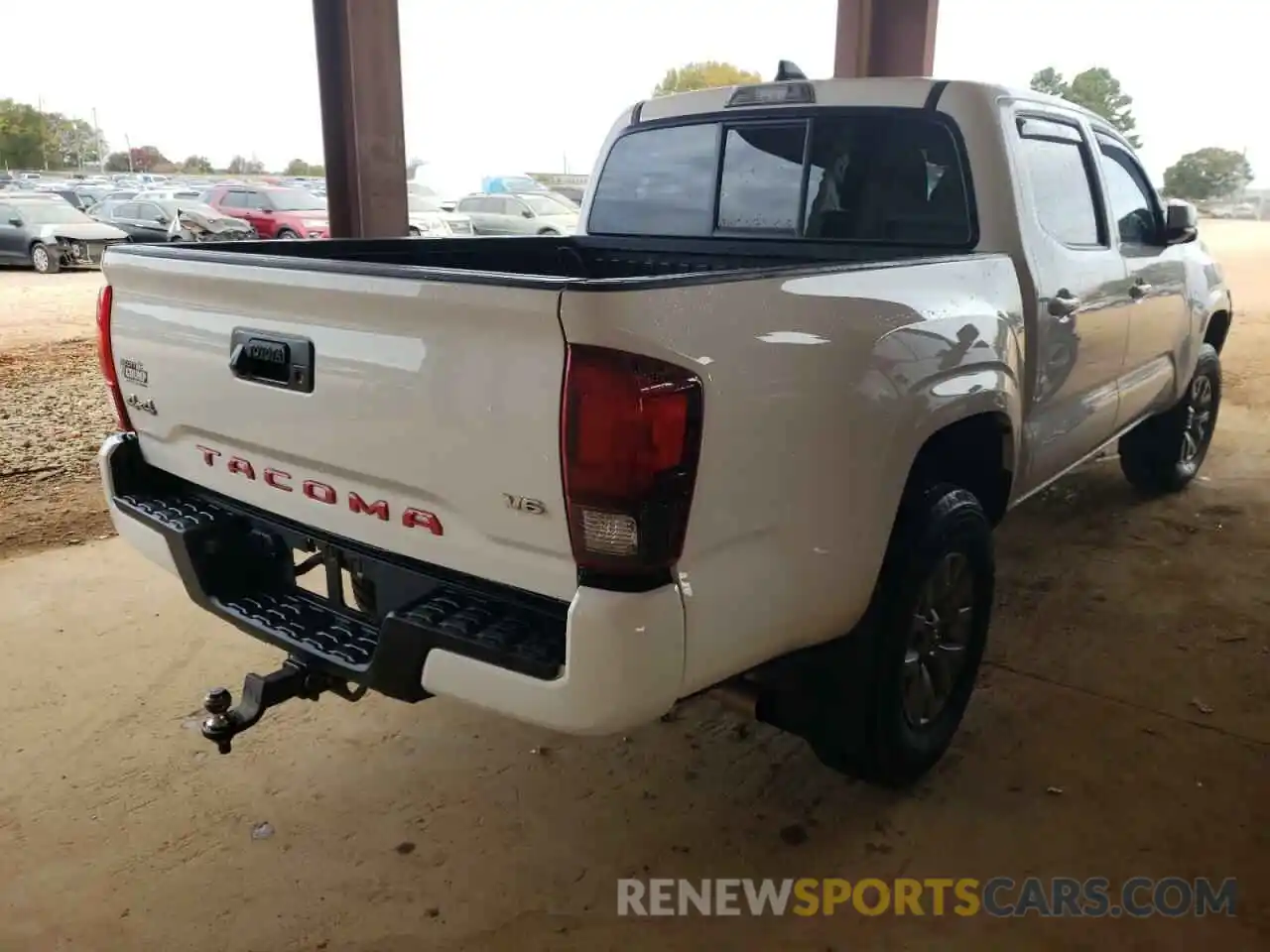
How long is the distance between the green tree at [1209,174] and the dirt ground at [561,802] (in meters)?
45.0

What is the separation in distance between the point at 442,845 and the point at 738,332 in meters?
1.57

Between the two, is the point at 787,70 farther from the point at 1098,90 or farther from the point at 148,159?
the point at 148,159

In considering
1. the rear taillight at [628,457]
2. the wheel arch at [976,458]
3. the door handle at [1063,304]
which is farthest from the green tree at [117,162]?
the rear taillight at [628,457]

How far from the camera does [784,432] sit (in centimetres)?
203

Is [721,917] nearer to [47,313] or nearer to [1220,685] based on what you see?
[1220,685]

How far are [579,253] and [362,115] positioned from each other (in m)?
1.90

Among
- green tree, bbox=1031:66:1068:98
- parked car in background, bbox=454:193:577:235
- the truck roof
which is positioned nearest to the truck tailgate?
the truck roof

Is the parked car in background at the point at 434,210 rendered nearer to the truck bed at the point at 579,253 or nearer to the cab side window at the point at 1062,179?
the truck bed at the point at 579,253

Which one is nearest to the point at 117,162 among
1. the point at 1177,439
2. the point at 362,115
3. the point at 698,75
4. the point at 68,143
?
Result: the point at 68,143

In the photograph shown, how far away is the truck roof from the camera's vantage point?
10.6 ft

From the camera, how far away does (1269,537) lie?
16.1ft

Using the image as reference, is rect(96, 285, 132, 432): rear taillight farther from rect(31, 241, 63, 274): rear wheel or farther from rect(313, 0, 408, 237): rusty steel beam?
rect(31, 241, 63, 274): rear wheel

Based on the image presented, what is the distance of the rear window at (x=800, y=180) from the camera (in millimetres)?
3252

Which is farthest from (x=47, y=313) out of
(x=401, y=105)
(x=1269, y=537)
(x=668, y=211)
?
(x=1269, y=537)
